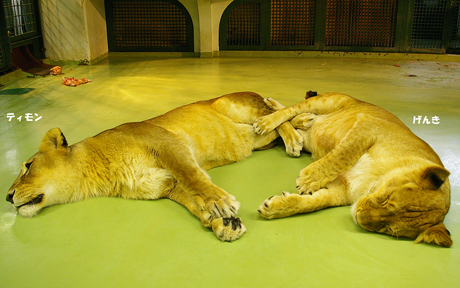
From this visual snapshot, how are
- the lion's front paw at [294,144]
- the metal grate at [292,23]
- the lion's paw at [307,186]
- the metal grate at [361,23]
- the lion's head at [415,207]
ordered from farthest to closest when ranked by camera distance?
1. the metal grate at [292,23]
2. the metal grate at [361,23]
3. the lion's front paw at [294,144]
4. the lion's paw at [307,186]
5. the lion's head at [415,207]

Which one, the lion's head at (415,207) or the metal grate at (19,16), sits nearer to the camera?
the lion's head at (415,207)

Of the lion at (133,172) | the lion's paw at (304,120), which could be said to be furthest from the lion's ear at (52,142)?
the lion's paw at (304,120)

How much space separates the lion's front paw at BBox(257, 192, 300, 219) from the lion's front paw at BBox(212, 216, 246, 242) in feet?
0.75

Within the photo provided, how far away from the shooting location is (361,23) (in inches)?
418

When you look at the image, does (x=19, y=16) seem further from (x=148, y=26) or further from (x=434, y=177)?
(x=434, y=177)

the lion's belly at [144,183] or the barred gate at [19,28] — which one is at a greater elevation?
the barred gate at [19,28]

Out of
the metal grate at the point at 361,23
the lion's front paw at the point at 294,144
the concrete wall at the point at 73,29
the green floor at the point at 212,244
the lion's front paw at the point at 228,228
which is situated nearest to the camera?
the green floor at the point at 212,244

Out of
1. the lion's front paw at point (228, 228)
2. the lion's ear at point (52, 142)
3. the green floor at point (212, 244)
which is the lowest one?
the green floor at point (212, 244)

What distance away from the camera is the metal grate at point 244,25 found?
1082 centimetres

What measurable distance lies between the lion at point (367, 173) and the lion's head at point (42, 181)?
58.0 inches

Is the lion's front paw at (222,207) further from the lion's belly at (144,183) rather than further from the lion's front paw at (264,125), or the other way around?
the lion's front paw at (264,125)

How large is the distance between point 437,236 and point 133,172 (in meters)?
2.07

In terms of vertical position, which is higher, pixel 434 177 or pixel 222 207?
pixel 434 177

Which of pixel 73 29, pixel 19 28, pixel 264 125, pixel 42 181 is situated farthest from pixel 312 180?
pixel 73 29
